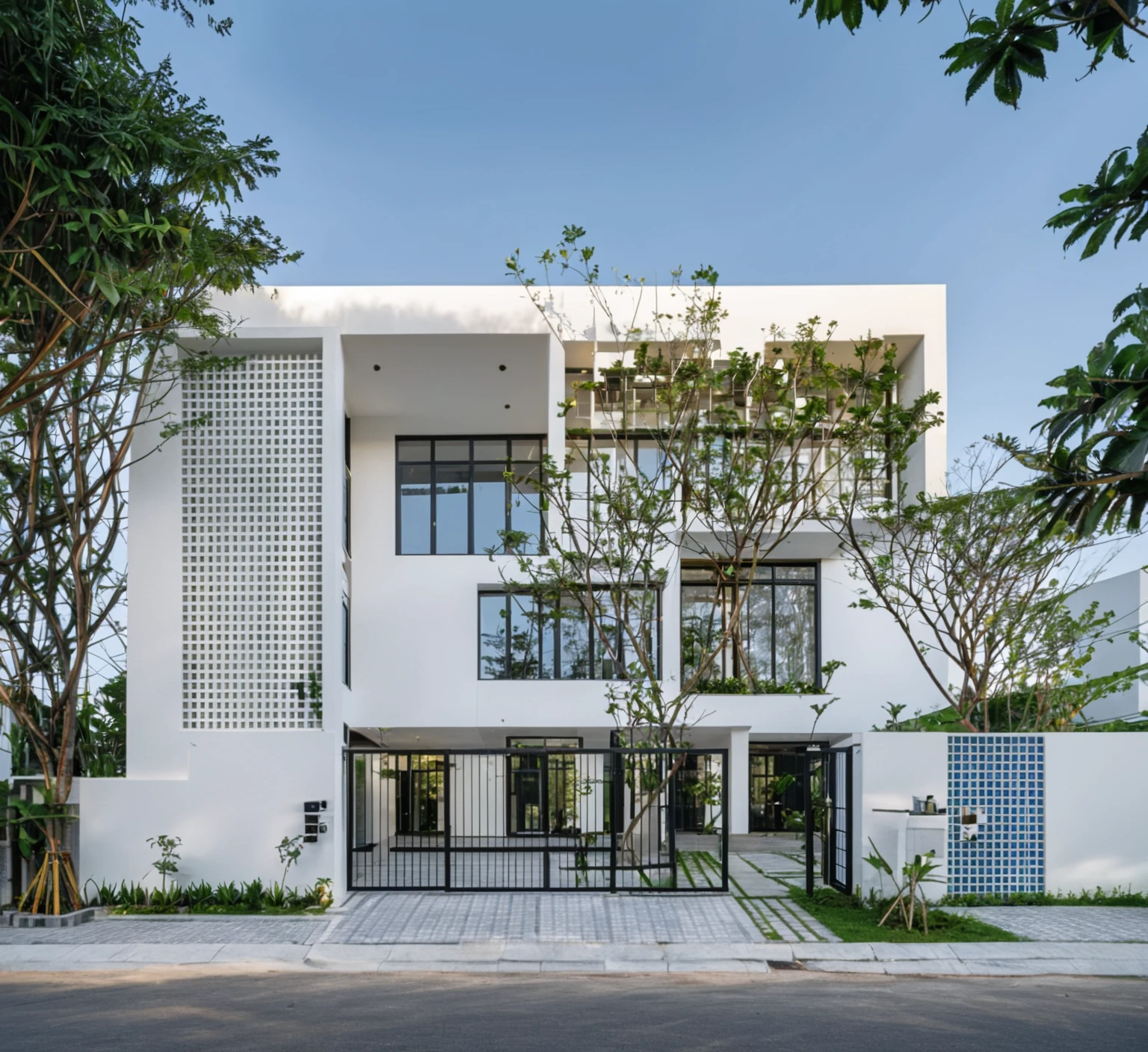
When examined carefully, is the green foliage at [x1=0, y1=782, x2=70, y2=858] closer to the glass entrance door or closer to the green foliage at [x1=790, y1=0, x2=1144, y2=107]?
the green foliage at [x1=790, y1=0, x2=1144, y2=107]

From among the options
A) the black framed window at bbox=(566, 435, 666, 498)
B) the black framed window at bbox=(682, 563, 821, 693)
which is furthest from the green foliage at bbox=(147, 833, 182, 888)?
the black framed window at bbox=(682, 563, 821, 693)

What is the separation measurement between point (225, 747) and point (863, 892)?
26.1ft

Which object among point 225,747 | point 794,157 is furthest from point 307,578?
point 794,157

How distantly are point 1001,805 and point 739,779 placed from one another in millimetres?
8213

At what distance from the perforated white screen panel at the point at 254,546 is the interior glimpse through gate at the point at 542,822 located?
1.45 m

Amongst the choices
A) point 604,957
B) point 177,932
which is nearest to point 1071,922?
point 604,957

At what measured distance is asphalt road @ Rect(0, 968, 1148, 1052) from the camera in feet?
24.3

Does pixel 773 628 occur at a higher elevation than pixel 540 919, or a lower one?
higher

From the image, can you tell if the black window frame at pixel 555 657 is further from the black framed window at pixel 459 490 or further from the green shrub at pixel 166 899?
the green shrub at pixel 166 899

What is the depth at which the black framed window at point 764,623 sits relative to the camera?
879 inches

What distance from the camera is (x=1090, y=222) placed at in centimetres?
490

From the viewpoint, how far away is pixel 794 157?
18609mm

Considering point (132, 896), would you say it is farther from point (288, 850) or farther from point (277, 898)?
point (288, 850)

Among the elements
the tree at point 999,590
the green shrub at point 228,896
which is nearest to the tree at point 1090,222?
the tree at point 999,590
